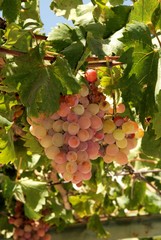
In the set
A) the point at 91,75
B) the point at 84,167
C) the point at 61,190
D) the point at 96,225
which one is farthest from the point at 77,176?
the point at 96,225

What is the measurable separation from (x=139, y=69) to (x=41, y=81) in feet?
0.70

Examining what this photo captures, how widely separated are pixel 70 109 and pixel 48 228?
5.26ft

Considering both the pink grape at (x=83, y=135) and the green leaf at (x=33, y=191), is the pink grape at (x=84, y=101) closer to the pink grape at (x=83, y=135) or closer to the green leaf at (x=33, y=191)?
the pink grape at (x=83, y=135)

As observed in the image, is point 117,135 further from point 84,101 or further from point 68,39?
point 68,39

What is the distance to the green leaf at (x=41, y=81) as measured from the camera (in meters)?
1.07

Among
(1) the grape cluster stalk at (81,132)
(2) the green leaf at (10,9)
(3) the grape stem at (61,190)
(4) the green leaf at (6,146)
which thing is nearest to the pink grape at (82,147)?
(1) the grape cluster stalk at (81,132)

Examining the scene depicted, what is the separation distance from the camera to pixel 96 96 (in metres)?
1.20

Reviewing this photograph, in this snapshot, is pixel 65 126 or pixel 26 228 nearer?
pixel 65 126

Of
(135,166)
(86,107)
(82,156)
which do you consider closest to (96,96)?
(86,107)

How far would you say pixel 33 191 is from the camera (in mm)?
2012

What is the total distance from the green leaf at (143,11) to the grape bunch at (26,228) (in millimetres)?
1562

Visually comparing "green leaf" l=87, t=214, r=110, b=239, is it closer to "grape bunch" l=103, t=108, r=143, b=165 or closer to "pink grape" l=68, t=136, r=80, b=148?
"grape bunch" l=103, t=108, r=143, b=165

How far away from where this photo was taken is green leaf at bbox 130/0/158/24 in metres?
1.13

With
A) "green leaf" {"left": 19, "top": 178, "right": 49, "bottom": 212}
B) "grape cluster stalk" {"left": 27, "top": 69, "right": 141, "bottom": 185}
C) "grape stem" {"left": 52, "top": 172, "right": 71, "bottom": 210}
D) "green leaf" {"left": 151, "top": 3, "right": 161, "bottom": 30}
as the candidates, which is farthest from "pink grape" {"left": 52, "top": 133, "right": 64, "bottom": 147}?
"grape stem" {"left": 52, "top": 172, "right": 71, "bottom": 210}
